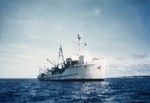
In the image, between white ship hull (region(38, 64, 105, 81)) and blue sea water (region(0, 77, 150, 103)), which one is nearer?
blue sea water (region(0, 77, 150, 103))

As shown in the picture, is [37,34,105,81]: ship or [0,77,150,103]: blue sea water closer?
[0,77,150,103]: blue sea water

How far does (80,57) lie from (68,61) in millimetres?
6599

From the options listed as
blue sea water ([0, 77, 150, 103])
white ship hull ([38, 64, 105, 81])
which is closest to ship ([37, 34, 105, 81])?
white ship hull ([38, 64, 105, 81])

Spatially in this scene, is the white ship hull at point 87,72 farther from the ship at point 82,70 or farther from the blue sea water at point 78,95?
the blue sea water at point 78,95

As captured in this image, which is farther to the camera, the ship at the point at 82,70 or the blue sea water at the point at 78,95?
the ship at the point at 82,70

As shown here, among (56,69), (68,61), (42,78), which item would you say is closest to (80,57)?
(68,61)

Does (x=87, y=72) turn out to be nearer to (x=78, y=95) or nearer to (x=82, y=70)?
(x=82, y=70)

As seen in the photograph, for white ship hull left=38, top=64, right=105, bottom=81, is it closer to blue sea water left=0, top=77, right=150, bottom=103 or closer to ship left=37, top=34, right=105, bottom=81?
ship left=37, top=34, right=105, bottom=81

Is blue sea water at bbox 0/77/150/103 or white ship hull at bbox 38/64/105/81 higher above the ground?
white ship hull at bbox 38/64/105/81

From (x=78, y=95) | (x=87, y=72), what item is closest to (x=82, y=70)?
(x=87, y=72)

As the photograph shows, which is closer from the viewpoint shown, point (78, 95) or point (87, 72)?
point (78, 95)

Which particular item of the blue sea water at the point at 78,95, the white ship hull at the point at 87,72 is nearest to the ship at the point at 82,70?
the white ship hull at the point at 87,72

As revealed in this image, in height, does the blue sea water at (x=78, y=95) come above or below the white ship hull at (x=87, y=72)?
below

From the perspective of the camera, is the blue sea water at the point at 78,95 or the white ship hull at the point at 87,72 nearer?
the blue sea water at the point at 78,95
